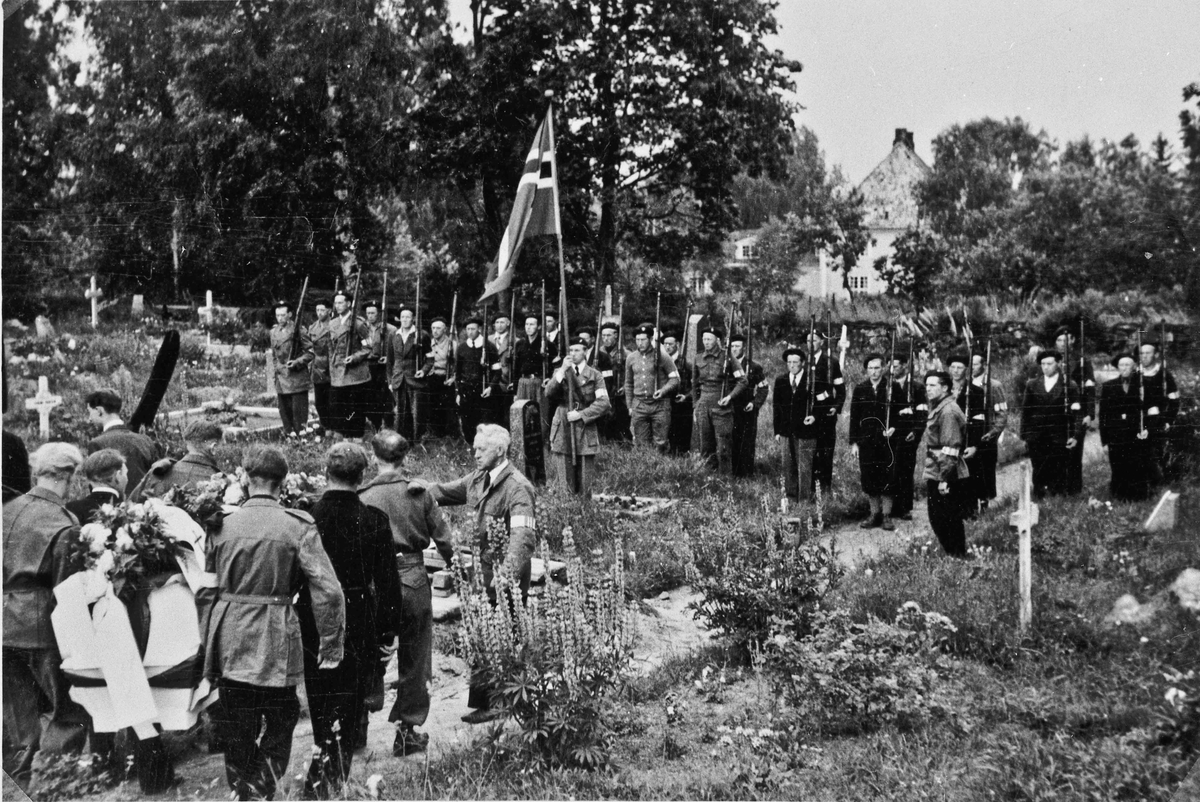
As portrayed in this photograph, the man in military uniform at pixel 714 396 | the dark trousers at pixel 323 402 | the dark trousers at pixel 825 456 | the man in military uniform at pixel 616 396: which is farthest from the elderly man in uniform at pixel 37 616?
the dark trousers at pixel 825 456

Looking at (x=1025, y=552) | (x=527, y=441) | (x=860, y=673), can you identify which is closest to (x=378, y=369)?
(x=527, y=441)

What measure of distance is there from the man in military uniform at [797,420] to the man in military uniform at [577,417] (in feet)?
6.99

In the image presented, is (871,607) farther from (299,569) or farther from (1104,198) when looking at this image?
(299,569)

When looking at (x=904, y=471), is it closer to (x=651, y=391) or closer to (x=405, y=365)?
(x=651, y=391)

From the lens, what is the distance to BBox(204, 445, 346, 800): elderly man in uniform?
Result: 4512mm

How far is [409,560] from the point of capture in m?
5.33

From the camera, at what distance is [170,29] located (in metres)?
6.99

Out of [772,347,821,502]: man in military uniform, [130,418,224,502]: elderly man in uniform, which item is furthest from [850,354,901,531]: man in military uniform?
[130,418,224,502]: elderly man in uniform

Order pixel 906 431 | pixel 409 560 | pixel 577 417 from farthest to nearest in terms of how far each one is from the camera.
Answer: pixel 906 431 → pixel 577 417 → pixel 409 560

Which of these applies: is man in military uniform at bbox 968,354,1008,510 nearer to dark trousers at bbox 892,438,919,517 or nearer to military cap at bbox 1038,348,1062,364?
military cap at bbox 1038,348,1062,364

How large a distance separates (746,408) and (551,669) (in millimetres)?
6618

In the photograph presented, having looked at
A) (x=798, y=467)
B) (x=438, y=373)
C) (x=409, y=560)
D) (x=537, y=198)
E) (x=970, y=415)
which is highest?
(x=537, y=198)

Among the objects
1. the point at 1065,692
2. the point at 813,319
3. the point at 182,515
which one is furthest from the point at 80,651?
the point at 813,319

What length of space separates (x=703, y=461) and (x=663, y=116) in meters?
3.70
